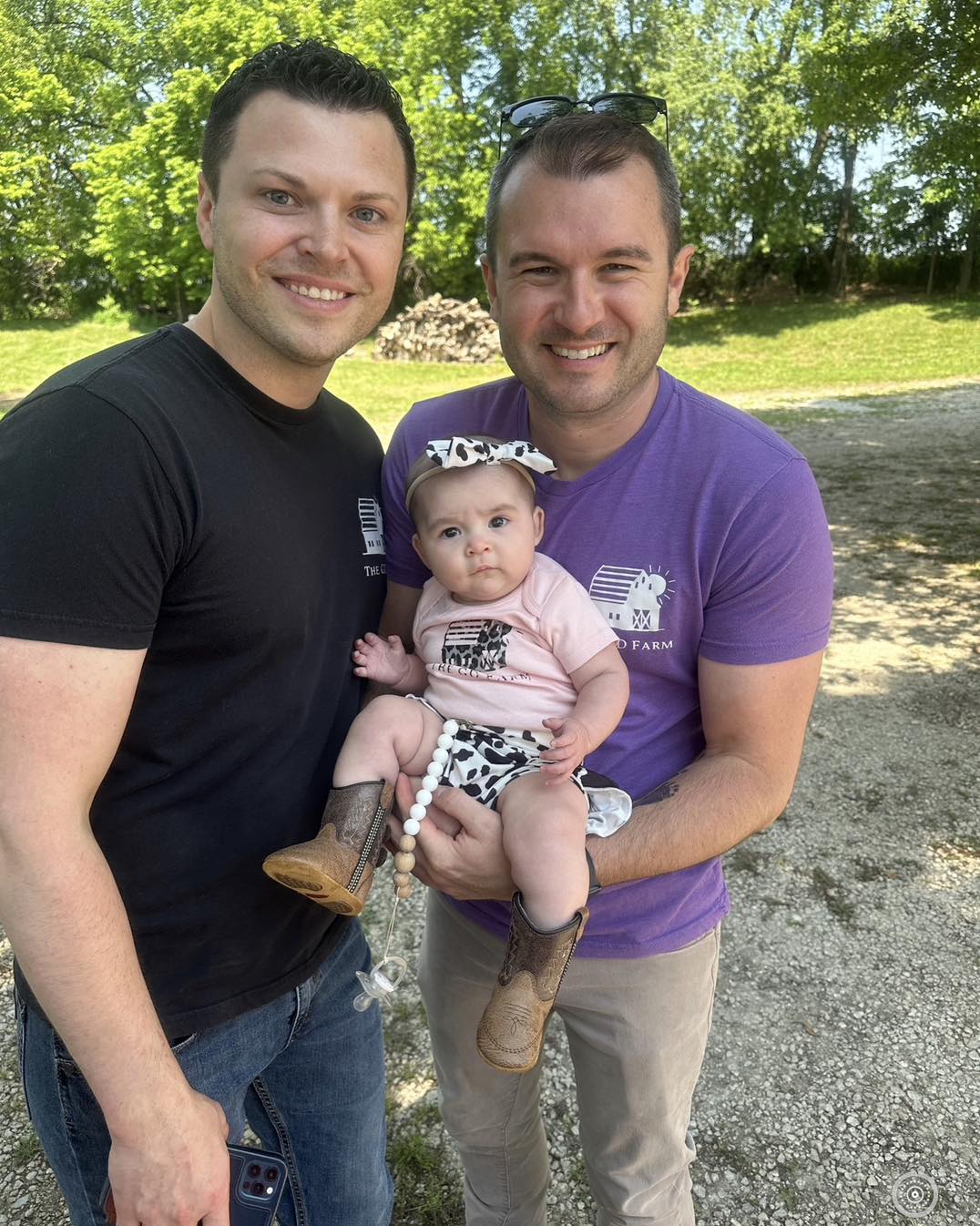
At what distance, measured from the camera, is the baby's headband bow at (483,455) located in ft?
6.27

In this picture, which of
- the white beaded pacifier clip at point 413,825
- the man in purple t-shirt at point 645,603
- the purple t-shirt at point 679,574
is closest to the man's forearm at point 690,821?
the man in purple t-shirt at point 645,603

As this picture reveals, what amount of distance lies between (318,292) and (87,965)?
4.39 feet

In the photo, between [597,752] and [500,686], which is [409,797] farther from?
[597,752]

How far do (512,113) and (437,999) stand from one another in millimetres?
2327

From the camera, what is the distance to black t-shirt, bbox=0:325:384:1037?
4.35 feet

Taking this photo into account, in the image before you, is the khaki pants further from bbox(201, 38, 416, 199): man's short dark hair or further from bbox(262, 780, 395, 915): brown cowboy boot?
bbox(201, 38, 416, 199): man's short dark hair

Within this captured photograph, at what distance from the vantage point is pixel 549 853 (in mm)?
1695

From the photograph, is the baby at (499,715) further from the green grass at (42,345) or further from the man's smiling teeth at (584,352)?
the green grass at (42,345)

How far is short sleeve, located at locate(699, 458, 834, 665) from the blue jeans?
1.26 meters

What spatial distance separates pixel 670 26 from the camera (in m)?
27.3

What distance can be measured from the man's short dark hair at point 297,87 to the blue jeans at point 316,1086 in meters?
1.82

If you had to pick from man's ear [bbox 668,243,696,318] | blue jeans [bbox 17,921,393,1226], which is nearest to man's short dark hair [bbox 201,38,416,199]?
man's ear [bbox 668,243,696,318]

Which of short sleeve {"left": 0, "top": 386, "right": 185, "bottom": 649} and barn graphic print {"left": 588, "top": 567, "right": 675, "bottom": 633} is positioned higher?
short sleeve {"left": 0, "top": 386, "right": 185, "bottom": 649}

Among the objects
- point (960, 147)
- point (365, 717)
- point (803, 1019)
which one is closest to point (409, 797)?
point (365, 717)
